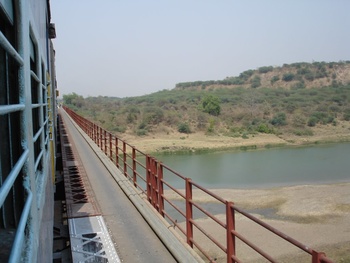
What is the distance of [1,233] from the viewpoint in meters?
1.65

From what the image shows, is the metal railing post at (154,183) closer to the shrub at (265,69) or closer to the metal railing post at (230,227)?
the metal railing post at (230,227)

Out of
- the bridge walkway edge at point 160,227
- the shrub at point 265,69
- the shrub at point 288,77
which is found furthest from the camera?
the shrub at point 265,69

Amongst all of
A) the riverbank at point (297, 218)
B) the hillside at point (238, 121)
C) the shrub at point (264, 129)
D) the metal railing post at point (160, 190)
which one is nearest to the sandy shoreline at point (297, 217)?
the riverbank at point (297, 218)

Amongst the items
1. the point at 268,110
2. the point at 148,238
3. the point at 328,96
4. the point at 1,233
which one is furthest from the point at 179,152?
the point at 328,96

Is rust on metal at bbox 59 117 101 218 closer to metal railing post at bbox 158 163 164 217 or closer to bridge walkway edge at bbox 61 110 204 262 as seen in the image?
bridge walkway edge at bbox 61 110 204 262

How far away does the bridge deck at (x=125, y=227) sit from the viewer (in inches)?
184

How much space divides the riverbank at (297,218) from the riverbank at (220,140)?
1818 centimetres

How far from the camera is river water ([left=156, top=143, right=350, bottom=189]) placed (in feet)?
81.8

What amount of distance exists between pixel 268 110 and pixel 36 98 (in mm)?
62260

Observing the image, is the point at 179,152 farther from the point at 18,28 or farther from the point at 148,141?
the point at 18,28

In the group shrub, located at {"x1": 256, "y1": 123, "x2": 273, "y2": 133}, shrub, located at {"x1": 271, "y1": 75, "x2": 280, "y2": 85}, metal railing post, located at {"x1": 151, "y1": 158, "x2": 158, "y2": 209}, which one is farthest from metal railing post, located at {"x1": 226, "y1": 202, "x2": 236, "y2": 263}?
shrub, located at {"x1": 271, "y1": 75, "x2": 280, "y2": 85}

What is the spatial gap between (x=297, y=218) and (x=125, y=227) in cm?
1306

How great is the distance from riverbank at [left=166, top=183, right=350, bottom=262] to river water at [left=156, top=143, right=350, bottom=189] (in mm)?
2444

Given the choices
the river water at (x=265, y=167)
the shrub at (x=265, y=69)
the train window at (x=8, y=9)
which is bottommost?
the river water at (x=265, y=167)
